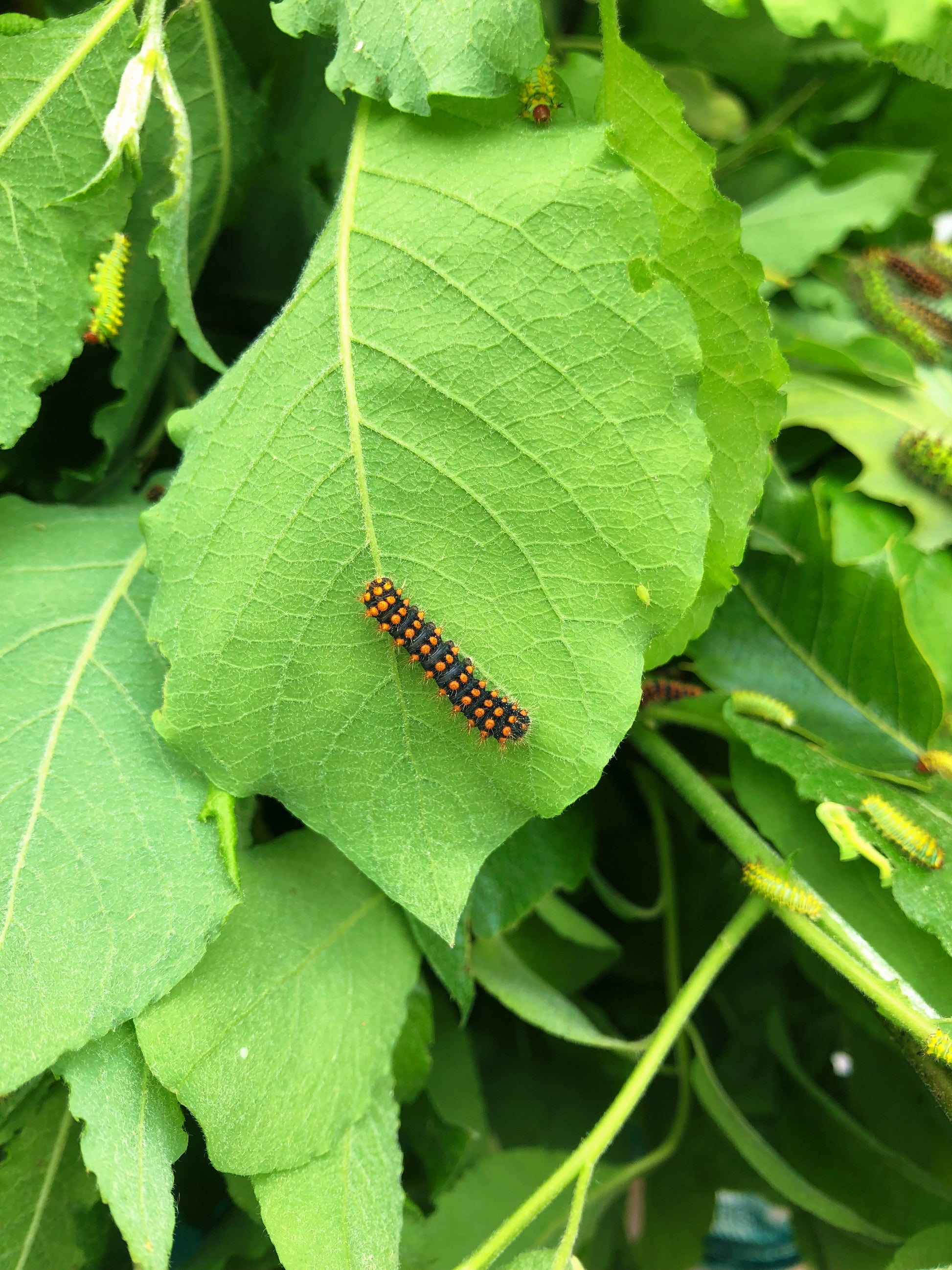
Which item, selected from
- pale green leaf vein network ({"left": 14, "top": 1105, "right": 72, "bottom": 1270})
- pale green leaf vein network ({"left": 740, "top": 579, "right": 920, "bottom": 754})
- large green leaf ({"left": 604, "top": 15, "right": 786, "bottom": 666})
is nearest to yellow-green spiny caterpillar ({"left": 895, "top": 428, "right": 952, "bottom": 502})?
pale green leaf vein network ({"left": 740, "top": 579, "right": 920, "bottom": 754})

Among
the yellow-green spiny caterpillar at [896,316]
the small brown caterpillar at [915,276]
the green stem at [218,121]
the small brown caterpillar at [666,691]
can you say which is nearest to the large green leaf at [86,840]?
the green stem at [218,121]

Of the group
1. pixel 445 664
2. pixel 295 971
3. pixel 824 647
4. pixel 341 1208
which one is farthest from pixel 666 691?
pixel 341 1208

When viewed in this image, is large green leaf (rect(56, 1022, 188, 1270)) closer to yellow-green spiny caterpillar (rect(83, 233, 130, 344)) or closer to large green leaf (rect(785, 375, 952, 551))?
yellow-green spiny caterpillar (rect(83, 233, 130, 344))

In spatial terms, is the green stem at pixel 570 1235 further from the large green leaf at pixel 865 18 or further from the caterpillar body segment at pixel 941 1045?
the large green leaf at pixel 865 18

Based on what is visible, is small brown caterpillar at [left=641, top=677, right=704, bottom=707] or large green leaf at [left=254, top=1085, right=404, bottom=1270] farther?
small brown caterpillar at [left=641, top=677, right=704, bottom=707]

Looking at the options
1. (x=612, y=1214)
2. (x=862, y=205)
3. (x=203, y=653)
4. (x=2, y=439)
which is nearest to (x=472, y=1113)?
(x=612, y=1214)

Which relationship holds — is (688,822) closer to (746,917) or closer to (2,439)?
(746,917)
